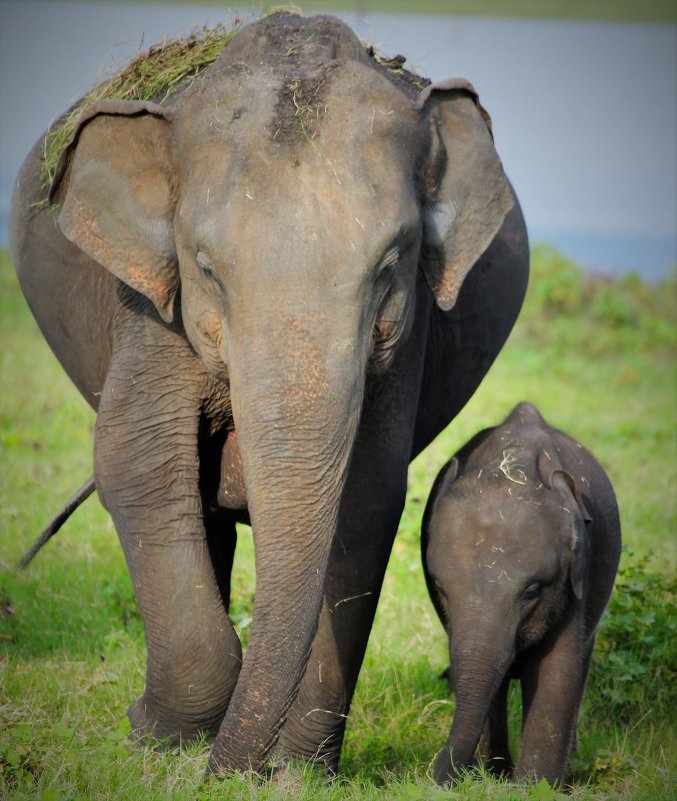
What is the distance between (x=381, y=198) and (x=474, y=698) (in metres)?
1.59

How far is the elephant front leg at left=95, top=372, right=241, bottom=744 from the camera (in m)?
4.17

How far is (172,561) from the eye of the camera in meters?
4.23

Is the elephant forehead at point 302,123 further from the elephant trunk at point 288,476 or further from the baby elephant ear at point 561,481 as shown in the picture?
the baby elephant ear at point 561,481

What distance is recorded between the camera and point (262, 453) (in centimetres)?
344

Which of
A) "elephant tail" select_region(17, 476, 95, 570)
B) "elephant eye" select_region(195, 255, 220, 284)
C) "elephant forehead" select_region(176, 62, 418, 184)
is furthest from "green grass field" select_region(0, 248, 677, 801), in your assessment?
"elephant forehead" select_region(176, 62, 418, 184)

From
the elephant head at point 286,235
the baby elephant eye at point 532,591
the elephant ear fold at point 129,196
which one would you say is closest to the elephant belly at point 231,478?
the elephant head at point 286,235

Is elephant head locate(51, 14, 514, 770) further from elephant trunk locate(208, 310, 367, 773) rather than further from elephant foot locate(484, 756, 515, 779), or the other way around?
elephant foot locate(484, 756, 515, 779)

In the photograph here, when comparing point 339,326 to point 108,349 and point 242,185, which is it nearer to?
point 242,185

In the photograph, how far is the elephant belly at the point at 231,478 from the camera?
4422 millimetres

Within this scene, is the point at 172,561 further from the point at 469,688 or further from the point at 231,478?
the point at 469,688

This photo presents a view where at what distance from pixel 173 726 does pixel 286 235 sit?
1.72 meters

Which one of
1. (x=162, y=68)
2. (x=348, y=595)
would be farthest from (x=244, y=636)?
(x=162, y=68)

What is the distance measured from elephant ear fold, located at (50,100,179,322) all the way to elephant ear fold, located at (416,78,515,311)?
764 mm

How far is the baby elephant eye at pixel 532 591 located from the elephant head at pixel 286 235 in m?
0.95
